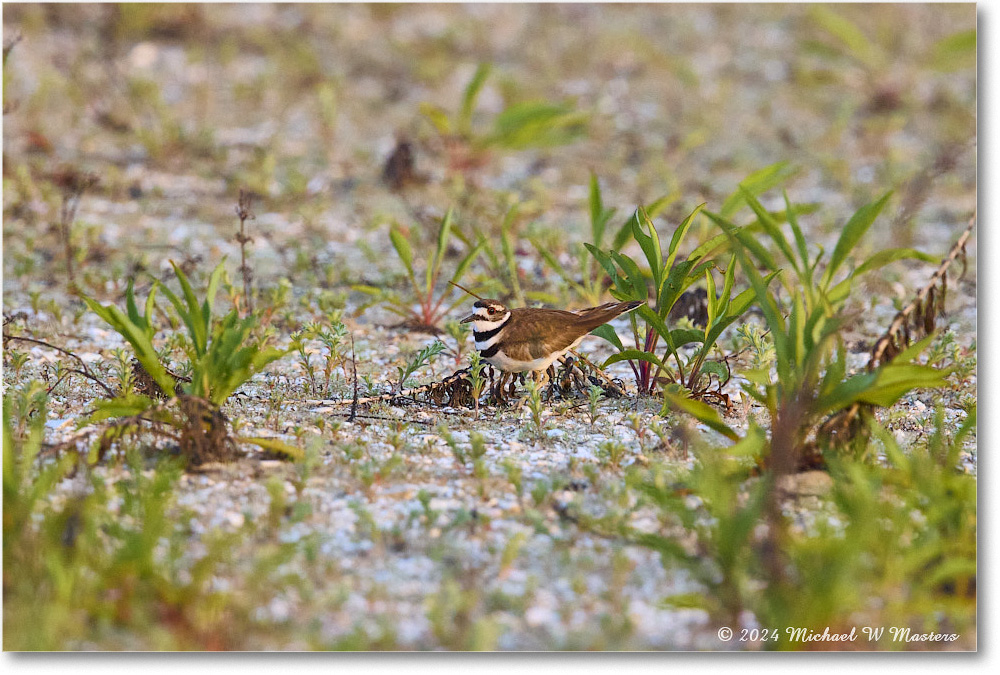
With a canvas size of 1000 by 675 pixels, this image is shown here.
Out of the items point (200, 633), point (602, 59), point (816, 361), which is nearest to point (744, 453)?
point (816, 361)

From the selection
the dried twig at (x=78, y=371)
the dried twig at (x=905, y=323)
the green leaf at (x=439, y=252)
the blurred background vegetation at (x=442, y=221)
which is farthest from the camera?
the green leaf at (x=439, y=252)

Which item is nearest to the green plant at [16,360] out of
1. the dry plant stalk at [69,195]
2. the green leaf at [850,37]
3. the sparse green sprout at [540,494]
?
the dry plant stalk at [69,195]

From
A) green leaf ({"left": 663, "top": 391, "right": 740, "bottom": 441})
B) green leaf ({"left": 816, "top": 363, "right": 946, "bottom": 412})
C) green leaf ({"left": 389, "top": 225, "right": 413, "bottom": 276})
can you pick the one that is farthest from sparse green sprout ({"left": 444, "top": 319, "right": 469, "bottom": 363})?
green leaf ({"left": 816, "top": 363, "right": 946, "bottom": 412})

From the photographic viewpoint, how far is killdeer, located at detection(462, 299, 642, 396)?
4.51 metres

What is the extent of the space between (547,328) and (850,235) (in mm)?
1430

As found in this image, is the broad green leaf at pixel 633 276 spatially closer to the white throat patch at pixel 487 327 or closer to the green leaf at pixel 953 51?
the white throat patch at pixel 487 327

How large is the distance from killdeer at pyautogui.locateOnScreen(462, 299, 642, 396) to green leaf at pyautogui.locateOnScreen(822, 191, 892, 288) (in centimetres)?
89

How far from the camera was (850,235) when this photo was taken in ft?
13.8

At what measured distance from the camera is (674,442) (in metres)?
4.50

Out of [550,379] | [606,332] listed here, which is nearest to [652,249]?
[606,332]

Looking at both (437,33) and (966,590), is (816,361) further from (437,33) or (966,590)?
(437,33)

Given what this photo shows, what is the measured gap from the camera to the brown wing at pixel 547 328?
4.51 meters

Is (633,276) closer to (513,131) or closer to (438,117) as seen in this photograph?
(438,117)

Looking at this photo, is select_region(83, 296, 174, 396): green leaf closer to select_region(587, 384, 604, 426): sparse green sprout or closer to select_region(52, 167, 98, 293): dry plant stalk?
select_region(587, 384, 604, 426): sparse green sprout
